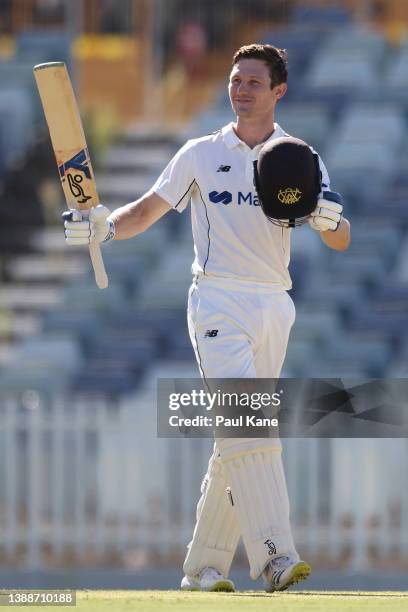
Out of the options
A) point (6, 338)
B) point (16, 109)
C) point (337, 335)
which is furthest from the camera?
point (16, 109)

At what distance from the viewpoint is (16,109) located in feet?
65.7

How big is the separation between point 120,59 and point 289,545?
47.7 feet

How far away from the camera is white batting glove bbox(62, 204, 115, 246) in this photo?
289 inches

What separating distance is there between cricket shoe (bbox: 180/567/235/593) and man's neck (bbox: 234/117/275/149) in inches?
60.7

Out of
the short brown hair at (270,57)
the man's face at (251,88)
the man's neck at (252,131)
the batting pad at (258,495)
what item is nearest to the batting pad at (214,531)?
the batting pad at (258,495)

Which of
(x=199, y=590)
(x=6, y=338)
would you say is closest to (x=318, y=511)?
(x=6, y=338)

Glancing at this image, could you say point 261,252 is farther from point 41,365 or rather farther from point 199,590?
point 41,365

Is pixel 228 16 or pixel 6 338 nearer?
pixel 6 338

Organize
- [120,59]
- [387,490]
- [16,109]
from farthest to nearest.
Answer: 1. [120,59]
2. [16,109]
3. [387,490]

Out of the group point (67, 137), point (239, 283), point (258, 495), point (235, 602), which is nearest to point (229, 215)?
point (239, 283)

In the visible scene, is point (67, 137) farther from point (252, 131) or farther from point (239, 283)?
point (239, 283)

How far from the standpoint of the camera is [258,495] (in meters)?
7.33

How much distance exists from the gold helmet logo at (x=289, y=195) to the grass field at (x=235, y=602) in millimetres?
1335

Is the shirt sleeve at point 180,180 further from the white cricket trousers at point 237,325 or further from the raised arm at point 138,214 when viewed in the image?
the white cricket trousers at point 237,325
